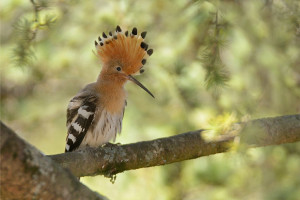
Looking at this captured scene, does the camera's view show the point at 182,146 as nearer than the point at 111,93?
Yes

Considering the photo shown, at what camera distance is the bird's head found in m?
3.28

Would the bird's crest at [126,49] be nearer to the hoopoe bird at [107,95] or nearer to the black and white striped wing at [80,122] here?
the hoopoe bird at [107,95]

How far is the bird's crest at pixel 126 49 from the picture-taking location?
3.26 meters

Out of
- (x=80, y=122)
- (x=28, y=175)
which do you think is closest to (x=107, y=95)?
(x=80, y=122)

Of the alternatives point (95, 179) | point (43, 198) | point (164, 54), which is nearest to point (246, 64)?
point (164, 54)

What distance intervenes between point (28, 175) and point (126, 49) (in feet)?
6.61

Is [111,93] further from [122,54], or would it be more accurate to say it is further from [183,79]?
[183,79]

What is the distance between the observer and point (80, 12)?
13.6 ft

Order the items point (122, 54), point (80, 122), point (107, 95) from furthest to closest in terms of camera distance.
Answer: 1. point (122, 54)
2. point (107, 95)
3. point (80, 122)

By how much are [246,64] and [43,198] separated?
3.08m

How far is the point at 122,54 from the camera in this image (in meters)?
3.37

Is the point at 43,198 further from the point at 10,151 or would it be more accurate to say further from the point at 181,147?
the point at 181,147

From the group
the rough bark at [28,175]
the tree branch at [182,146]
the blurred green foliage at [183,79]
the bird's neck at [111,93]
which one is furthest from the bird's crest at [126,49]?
the rough bark at [28,175]

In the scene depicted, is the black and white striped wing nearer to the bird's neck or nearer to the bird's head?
the bird's neck
